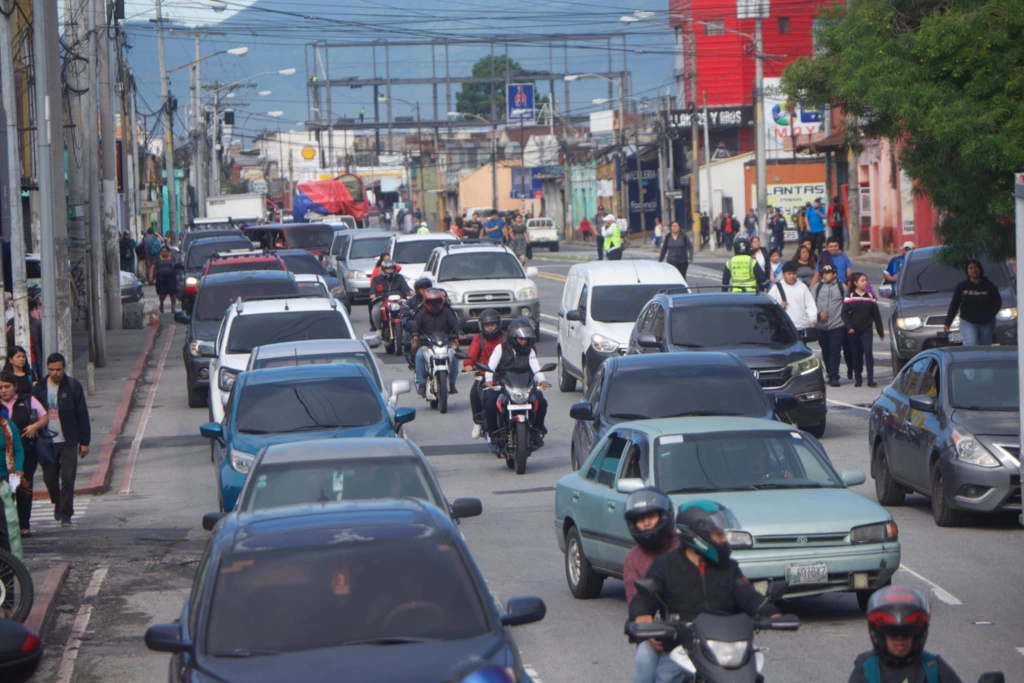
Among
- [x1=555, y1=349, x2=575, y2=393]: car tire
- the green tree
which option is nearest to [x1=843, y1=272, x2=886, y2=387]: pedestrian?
the green tree

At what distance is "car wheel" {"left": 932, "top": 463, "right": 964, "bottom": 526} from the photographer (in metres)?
12.2

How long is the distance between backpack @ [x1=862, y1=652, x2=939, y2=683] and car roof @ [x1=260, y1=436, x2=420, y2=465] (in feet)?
16.4

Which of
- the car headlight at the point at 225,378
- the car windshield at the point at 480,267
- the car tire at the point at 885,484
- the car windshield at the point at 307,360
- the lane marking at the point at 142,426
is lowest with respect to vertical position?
the lane marking at the point at 142,426

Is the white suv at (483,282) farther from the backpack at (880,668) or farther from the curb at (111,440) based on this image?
the backpack at (880,668)

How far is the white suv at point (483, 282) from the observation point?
2833 centimetres

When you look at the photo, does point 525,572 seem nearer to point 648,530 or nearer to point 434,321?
point 648,530

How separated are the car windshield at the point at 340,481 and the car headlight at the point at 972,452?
15.3 feet

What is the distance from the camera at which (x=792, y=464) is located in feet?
33.7

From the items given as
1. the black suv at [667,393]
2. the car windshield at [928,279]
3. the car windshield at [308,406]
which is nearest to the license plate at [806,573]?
the black suv at [667,393]

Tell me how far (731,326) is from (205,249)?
22422 millimetres

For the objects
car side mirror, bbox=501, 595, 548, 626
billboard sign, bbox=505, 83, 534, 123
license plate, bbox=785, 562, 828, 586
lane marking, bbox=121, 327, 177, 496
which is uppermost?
billboard sign, bbox=505, 83, 534, 123

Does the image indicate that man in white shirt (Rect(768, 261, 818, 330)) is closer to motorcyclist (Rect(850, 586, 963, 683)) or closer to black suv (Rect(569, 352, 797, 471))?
black suv (Rect(569, 352, 797, 471))

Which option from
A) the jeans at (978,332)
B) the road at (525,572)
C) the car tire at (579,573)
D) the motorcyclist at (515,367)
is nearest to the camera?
the road at (525,572)

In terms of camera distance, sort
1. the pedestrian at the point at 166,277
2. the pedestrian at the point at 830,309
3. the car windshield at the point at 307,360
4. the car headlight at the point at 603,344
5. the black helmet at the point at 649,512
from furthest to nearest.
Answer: the pedestrian at the point at 166,277 → the pedestrian at the point at 830,309 → the car headlight at the point at 603,344 → the car windshield at the point at 307,360 → the black helmet at the point at 649,512
